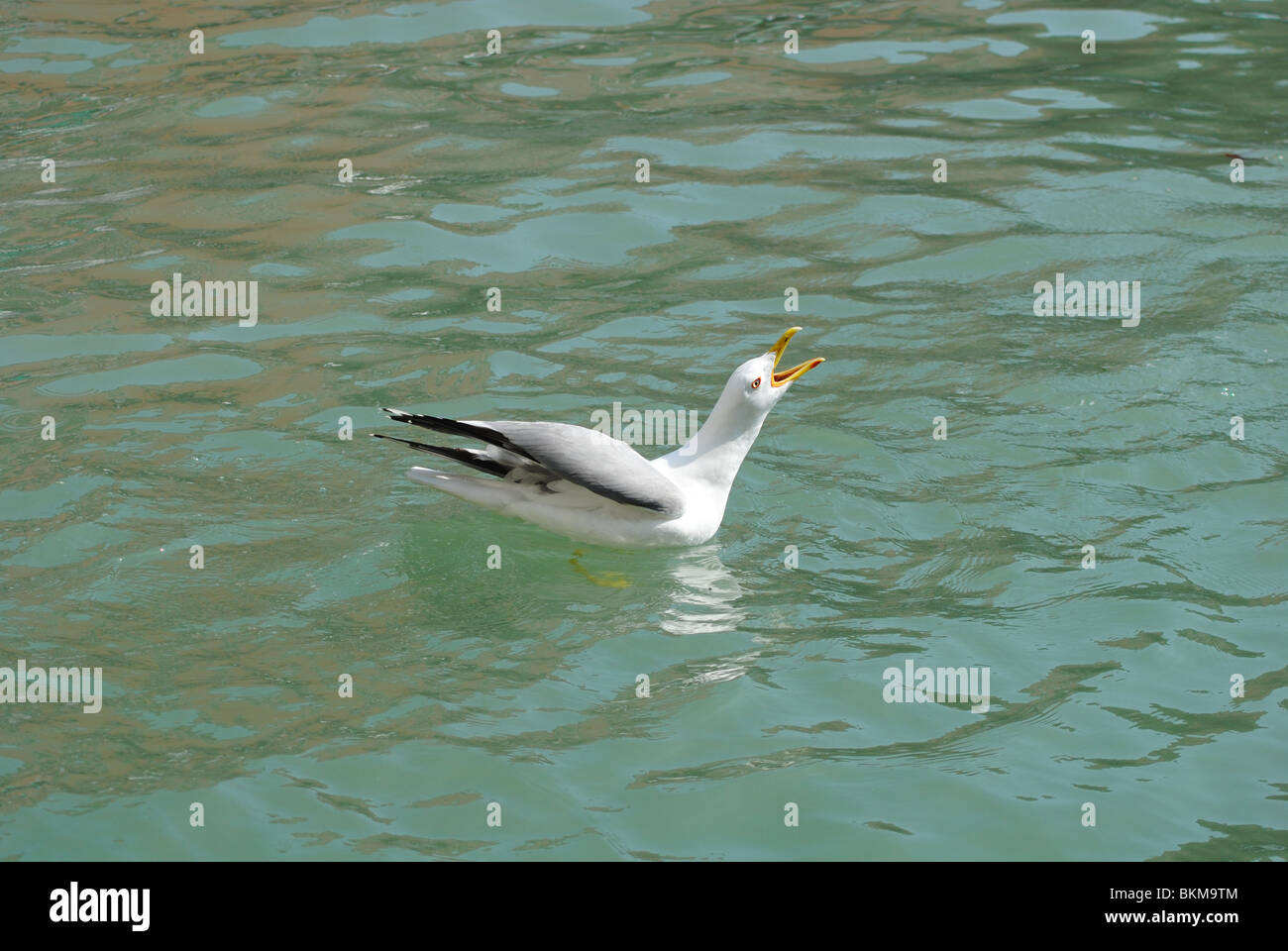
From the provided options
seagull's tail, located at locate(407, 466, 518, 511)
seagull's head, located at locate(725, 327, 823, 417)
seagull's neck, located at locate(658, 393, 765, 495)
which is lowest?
seagull's tail, located at locate(407, 466, 518, 511)

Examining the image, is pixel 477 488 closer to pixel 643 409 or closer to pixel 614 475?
pixel 614 475

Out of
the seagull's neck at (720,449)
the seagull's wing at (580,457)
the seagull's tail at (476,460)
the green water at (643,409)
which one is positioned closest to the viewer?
the green water at (643,409)

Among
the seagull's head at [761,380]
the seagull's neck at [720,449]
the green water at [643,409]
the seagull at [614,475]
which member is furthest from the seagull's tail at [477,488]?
the seagull's head at [761,380]

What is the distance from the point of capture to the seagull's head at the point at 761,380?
22.2ft

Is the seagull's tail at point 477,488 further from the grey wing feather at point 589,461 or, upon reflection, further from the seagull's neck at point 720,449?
the seagull's neck at point 720,449

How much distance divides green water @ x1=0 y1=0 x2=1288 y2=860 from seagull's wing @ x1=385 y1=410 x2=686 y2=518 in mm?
453

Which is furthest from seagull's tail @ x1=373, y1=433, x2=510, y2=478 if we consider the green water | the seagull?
the green water

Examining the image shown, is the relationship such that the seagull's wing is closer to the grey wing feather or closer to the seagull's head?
the grey wing feather

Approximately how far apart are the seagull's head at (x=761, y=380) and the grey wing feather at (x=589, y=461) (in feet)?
1.92

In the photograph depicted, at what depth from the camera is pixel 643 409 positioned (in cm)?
805

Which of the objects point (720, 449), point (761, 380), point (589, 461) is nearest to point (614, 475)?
point (589, 461)

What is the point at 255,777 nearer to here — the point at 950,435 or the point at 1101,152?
the point at 950,435

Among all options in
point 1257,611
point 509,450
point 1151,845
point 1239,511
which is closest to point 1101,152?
point 1239,511

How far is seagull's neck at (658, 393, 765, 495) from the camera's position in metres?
6.86
